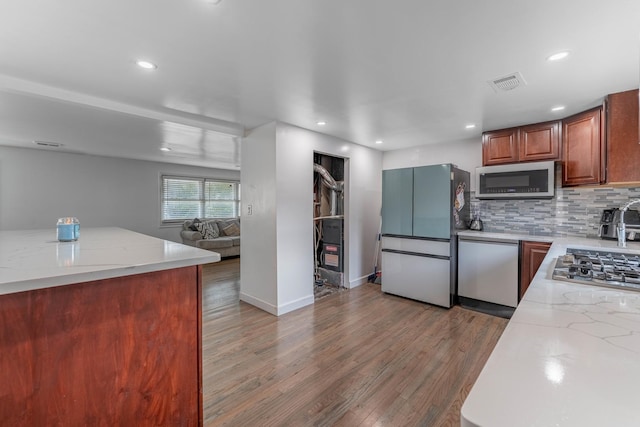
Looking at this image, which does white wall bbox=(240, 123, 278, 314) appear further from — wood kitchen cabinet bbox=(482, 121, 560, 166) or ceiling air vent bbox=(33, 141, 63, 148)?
ceiling air vent bbox=(33, 141, 63, 148)

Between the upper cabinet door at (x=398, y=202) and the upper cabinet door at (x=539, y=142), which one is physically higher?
the upper cabinet door at (x=539, y=142)

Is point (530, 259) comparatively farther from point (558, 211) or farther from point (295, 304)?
point (295, 304)

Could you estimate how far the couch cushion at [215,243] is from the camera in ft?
19.6

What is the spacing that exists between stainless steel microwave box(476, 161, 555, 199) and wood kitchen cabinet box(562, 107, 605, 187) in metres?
0.16

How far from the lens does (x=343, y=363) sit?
7.31ft

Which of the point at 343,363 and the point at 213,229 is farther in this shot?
the point at 213,229

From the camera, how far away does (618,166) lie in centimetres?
241

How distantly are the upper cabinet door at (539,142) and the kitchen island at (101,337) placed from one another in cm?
363

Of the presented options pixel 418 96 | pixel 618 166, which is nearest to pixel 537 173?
pixel 618 166

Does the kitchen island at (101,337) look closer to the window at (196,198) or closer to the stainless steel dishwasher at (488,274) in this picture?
the stainless steel dishwasher at (488,274)

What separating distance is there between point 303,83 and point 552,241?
2.94 metres

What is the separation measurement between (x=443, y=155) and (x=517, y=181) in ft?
3.94

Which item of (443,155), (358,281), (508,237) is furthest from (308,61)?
(358,281)

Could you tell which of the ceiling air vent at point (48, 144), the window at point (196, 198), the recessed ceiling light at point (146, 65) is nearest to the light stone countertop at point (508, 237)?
the recessed ceiling light at point (146, 65)
